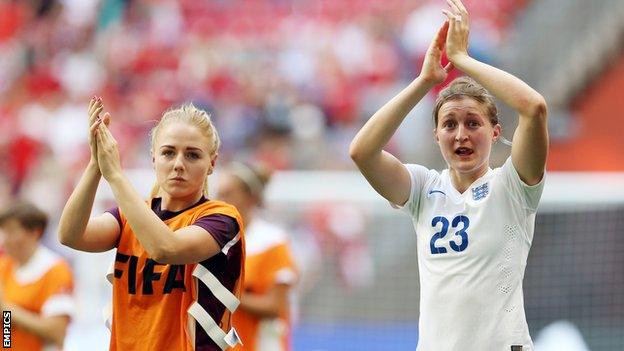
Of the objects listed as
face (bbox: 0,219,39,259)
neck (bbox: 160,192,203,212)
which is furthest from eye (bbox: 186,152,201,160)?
face (bbox: 0,219,39,259)

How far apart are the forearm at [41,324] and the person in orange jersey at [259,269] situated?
3.14 feet

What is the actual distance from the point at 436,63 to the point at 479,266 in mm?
760

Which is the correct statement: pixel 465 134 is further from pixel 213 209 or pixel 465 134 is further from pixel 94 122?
pixel 94 122

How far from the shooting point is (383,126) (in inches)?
178

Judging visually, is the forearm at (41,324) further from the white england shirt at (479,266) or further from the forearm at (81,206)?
the white england shirt at (479,266)

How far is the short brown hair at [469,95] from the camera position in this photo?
4520 millimetres

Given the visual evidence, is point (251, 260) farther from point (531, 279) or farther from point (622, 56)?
point (622, 56)

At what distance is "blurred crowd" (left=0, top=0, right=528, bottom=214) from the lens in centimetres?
1427

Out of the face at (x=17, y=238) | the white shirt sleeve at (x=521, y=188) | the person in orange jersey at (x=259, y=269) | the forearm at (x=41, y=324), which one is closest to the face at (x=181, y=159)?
the white shirt sleeve at (x=521, y=188)

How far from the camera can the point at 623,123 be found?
1424cm

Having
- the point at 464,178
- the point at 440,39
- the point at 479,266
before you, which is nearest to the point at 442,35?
the point at 440,39

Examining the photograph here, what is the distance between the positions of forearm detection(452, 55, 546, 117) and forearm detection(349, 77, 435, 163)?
0.22 metres

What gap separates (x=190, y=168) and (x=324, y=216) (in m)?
6.63

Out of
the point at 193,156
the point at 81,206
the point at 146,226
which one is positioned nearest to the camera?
the point at 146,226
